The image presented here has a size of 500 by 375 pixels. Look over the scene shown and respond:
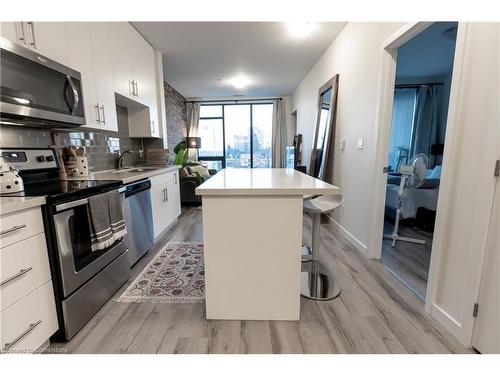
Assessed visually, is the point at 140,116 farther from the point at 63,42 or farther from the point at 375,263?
the point at 375,263

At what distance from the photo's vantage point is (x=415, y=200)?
3.20m

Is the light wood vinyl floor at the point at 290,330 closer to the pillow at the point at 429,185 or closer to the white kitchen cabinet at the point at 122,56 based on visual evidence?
the pillow at the point at 429,185

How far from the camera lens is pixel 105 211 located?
1619 millimetres

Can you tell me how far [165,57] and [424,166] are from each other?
406 centimetres

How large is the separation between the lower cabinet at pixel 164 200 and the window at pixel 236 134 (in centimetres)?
379

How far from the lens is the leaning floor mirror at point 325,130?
3.26 metres

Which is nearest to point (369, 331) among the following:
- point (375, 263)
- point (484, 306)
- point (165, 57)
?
point (484, 306)

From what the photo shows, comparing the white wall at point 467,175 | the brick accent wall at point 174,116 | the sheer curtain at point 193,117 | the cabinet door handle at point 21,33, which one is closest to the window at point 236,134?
the sheer curtain at point 193,117

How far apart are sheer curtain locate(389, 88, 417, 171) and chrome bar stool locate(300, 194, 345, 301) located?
13.4 feet

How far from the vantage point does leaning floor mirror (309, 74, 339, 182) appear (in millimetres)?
3260

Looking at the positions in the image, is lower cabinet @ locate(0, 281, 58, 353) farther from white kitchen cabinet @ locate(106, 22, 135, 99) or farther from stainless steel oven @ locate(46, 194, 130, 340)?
white kitchen cabinet @ locate(106, 22, 135, 99)

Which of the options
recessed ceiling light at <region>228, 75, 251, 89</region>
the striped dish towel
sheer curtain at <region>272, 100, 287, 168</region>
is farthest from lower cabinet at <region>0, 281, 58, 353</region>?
sheer curtain at <region>272, 100, 287, 168</region>

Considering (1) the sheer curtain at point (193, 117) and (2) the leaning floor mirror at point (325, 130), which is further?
(1) the sheer curtain at point (193, 117)

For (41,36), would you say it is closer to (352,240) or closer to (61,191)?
(61,191)
